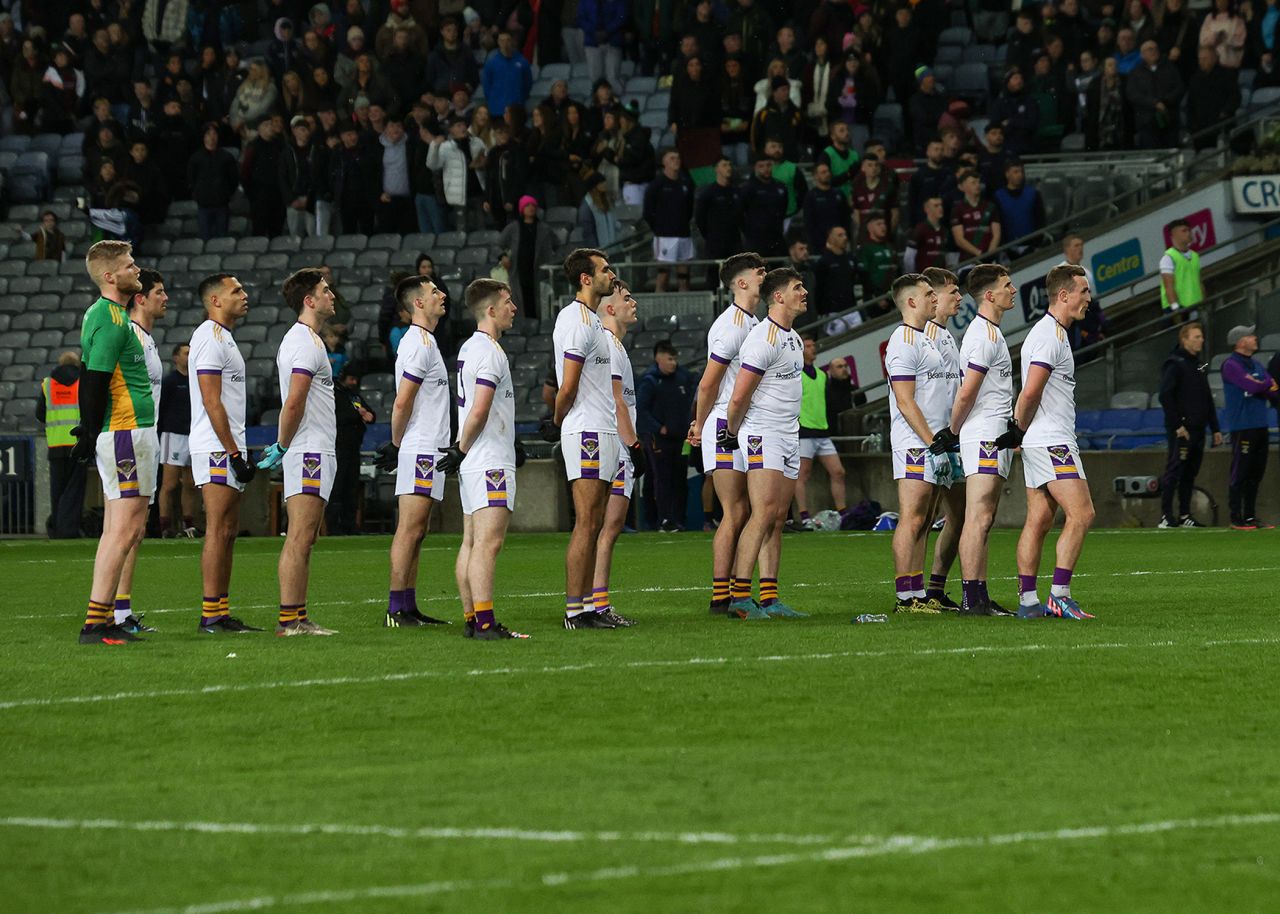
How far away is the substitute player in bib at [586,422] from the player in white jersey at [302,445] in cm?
138

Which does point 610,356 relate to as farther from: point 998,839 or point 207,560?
point 998,839

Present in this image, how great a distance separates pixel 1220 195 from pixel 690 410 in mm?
7826

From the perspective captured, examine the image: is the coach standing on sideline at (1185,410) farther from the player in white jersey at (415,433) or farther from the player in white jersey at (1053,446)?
the player in white jersey at (415,433)

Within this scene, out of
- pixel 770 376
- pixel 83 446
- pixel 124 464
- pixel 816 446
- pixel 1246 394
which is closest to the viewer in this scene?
pixel 83 446

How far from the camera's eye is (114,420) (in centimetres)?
1190

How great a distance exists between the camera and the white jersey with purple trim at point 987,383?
13000 millimetres

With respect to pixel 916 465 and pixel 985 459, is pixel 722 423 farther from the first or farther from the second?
pixel 985 459

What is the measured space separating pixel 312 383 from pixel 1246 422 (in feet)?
47.9

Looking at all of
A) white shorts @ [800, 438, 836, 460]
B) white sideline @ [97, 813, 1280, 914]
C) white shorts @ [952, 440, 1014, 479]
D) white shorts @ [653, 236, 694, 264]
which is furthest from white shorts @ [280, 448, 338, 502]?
white shorts @ [653, 236, 694, 264]

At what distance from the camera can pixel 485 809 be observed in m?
6.59

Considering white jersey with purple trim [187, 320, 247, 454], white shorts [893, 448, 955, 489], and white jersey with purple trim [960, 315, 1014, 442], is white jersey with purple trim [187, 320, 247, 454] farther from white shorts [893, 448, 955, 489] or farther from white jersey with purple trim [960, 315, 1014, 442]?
white jersey with purple trim [960, 315, 1014, 442]

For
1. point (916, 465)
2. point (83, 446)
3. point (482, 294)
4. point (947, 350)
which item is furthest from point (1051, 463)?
point (83, 446)

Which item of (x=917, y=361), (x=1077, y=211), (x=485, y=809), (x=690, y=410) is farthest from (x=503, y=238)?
(x=485, y=809)

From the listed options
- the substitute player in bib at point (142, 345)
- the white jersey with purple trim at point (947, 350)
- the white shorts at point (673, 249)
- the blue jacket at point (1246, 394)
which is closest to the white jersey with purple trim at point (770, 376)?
the white jersey with purple trim at point (947, 350)
